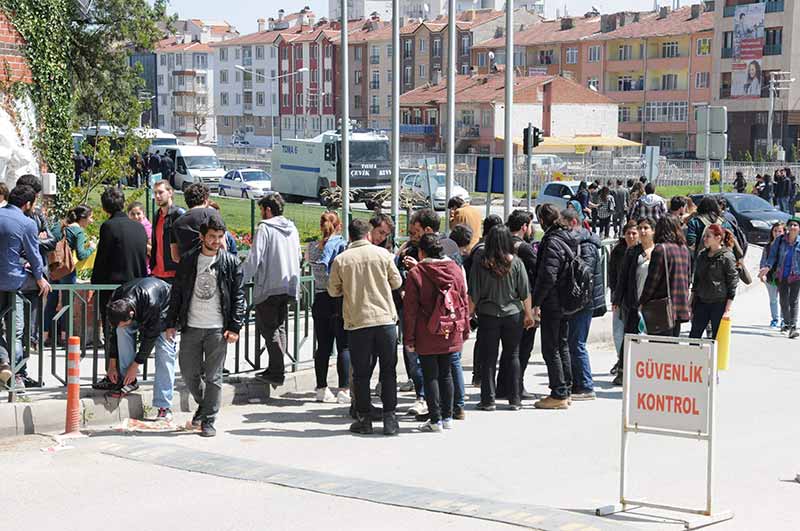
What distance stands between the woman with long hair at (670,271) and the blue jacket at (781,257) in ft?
17.4

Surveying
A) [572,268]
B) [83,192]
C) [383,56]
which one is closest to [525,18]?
[383,56]

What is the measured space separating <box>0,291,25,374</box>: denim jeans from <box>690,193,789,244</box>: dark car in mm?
23949

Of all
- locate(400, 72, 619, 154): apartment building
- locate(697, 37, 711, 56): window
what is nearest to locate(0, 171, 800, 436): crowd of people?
→ locate(400, 72, 619, 154): apartment building

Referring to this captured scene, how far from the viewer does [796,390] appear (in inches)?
497

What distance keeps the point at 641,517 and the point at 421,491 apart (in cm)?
154

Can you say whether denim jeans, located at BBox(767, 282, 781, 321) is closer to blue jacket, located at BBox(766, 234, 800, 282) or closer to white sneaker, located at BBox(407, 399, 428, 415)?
blue jacket, located at BBox(766, 234, 800, 282)

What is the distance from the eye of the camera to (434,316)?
10.2 metres

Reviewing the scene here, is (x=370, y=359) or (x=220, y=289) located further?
(x=370, y=359)

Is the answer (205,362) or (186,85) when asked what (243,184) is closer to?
(205,362)

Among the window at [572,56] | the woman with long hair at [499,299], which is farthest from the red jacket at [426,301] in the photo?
the window at [572,56]

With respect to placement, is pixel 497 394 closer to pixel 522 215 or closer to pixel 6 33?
pixel 522 215

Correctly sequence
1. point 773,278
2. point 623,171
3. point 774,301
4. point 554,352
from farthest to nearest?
1. point 623,171
2. point 774,301
3. point 773,278
4. point 554,352

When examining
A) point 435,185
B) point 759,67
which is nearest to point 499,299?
point 435,185

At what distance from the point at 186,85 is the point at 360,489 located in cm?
14989
